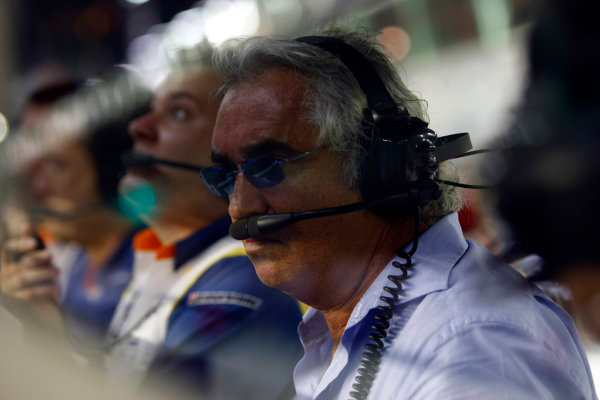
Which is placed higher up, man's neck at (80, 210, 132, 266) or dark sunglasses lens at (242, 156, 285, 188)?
dark sunglasses lens at (242, 156, 285, 188)

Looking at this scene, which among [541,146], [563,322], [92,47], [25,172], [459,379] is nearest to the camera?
[541,146]

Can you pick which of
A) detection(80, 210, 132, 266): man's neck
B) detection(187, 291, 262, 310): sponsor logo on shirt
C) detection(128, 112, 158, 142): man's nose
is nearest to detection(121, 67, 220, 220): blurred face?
detection(128, 112, 158, 142): man's nose

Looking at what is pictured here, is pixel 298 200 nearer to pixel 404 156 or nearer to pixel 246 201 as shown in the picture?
pixel 246 201

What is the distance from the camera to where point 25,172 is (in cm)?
229

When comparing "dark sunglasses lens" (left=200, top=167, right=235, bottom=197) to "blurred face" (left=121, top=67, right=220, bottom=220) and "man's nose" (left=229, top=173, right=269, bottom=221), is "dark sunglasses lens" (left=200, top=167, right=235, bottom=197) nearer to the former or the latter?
"man's nose" (left=229, top=173, right=269, bottom=221)

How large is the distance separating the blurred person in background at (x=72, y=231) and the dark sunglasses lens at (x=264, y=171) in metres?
0.86

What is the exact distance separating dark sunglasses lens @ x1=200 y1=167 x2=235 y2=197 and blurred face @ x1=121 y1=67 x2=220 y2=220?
0.37m

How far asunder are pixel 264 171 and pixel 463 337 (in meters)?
0.42

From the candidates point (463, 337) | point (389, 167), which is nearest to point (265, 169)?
point (389, 167)

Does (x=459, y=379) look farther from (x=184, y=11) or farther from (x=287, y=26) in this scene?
(x=184, y=11)

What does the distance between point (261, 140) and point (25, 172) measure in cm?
168

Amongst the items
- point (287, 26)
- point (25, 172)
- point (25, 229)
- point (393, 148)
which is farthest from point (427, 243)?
point (25, 172)

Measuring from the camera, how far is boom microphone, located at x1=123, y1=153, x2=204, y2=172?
60.2 inches

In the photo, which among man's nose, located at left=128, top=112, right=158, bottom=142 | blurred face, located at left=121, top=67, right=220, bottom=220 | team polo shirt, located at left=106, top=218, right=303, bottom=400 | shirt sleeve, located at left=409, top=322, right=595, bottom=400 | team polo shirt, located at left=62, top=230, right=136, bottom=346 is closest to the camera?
shirt sleeve, located at left=409, top=322, right=595, bottom=400
